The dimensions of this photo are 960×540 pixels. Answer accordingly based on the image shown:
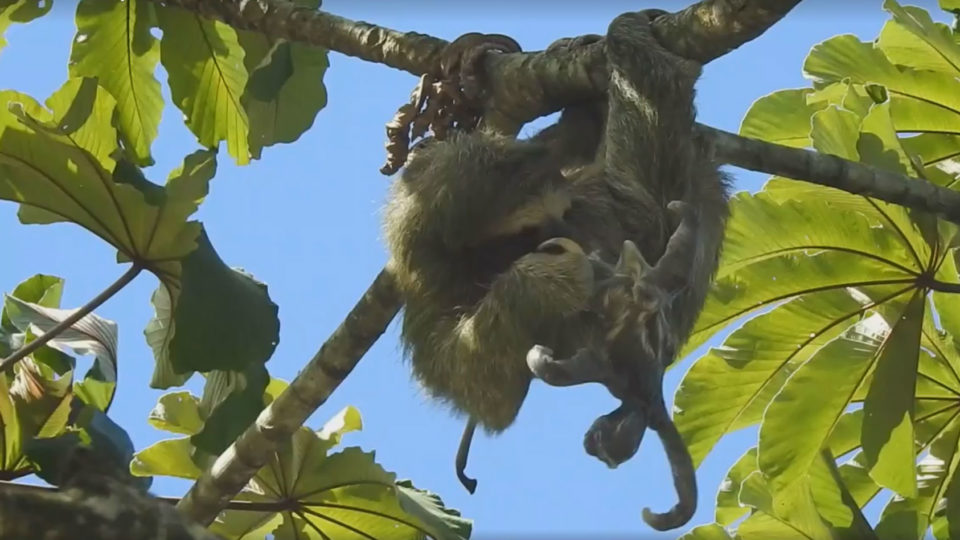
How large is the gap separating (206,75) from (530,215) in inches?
77.7

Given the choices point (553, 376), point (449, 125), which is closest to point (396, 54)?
point (449, 125)

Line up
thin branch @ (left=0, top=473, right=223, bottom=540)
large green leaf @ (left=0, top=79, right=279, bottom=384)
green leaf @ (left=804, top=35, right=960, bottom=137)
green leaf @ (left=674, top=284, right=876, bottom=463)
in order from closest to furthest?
thin branch @ (left=0, top=473, right=223, bottom=540), large green leaf @ (left=0, top=79, right=279, bottom=384), green leaf @ (left=674, top=284, right=876, bottom=463), green leaf @ (left=804, top=35, right=960, bottom=137)

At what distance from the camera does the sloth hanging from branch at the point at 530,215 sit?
4305 millimetres

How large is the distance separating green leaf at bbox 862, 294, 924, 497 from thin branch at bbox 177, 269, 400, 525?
6.20 feet

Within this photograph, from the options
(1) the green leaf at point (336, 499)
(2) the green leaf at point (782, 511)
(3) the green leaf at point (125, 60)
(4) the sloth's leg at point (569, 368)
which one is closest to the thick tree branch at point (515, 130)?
(1) the green leaf at point (336, 499)

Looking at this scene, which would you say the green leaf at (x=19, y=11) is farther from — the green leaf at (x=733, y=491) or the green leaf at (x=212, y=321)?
the green leaf at (x=733, y=491)

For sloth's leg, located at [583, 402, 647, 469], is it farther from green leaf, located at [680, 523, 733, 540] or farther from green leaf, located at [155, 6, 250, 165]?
green leaf, located at [155, 6, 250, 165]

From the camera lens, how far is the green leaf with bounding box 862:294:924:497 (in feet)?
15.5

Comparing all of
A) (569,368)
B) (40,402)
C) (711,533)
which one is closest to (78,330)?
(40,402)

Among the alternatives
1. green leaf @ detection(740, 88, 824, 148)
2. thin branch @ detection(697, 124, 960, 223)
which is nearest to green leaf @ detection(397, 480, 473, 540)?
thin branch @ detection(697, 124, 960, 223)

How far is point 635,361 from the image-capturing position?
12.7ft

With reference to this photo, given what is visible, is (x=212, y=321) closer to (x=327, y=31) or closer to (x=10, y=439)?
(x=10, y=439)

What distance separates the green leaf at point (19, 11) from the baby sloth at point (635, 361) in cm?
300

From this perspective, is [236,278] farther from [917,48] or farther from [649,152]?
[917,48]
